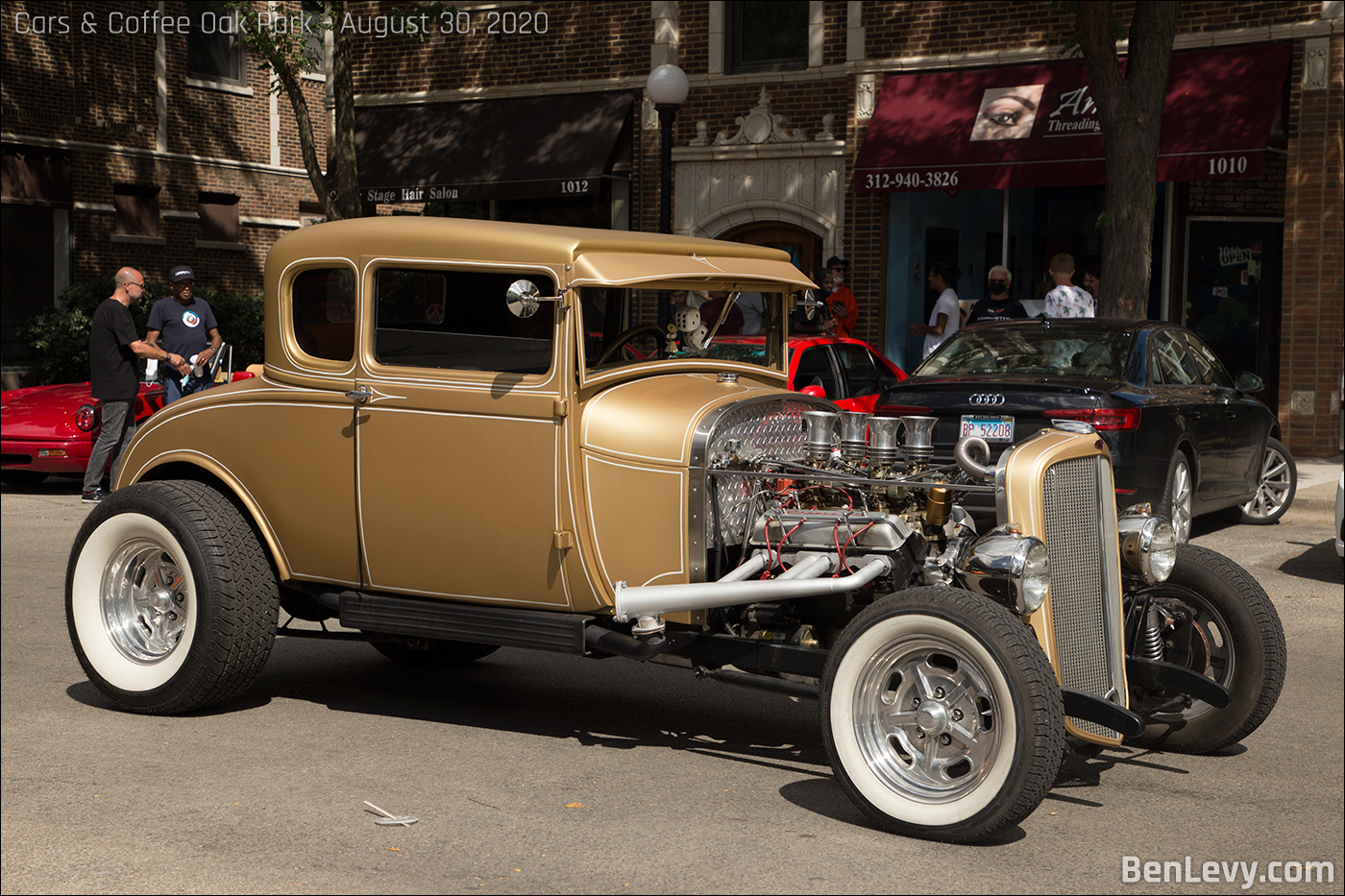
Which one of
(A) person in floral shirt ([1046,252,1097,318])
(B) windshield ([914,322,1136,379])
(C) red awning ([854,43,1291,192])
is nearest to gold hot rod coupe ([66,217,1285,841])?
(B) windshield ([914,322,1136,379])

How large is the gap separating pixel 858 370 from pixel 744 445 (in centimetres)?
759

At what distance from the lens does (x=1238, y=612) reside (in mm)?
5465

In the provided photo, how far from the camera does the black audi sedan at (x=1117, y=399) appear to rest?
954cm

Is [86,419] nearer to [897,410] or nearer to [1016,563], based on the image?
[897,410]

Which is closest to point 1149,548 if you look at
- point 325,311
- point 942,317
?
point 325,311

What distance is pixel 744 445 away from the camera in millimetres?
5582

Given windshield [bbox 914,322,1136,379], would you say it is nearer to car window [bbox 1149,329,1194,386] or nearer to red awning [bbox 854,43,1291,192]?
car window [bbox 1149,329,1194,386]

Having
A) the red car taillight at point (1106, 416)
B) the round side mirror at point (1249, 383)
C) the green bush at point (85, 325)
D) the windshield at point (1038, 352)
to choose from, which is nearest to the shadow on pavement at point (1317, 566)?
the round side mirror at point (1249, 383)

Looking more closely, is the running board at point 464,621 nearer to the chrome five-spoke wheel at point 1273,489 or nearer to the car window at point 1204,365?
the car window at point 1204,365

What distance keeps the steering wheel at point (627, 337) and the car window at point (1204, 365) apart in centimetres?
623

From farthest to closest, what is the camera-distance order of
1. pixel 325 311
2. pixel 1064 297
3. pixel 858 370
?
pixel 1064 297 → pixel 858 370 → pixel 325 311

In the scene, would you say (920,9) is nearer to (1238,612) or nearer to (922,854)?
(1238,612)

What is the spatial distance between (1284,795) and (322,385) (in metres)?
4.03

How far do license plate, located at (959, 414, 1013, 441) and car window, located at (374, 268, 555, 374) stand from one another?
458 cm
